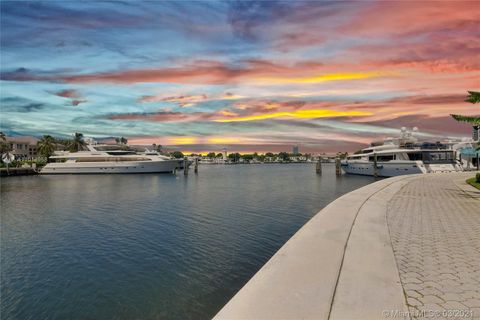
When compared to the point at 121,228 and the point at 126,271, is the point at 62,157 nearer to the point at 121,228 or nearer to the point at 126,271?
the point at 121,228

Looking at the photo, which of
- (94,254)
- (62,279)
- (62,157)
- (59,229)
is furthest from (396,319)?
(62,157)

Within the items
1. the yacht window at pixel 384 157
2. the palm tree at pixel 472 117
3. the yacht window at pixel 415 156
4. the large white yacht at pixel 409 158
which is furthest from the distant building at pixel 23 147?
the palm tree at pixel 472 117

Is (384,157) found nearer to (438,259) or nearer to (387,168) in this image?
(387,168)

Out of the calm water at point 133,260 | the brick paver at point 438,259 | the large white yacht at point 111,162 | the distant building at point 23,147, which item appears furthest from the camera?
the distant building at point 23,147

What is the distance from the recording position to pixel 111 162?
8269 centimetres

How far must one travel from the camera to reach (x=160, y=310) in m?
7.48

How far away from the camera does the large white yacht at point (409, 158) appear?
2050 inches

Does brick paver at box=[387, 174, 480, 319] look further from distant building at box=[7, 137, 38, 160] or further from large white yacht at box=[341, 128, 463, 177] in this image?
distant building at box=[7, 137, 38, 160]

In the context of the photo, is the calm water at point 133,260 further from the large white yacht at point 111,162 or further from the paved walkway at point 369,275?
the large white yacht at point 111,162

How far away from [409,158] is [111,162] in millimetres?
69226

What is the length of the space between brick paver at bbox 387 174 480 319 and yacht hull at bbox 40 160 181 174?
246 ft

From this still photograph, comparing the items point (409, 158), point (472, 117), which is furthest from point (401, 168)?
point (472, 117)

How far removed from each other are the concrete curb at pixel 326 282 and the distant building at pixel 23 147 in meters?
138

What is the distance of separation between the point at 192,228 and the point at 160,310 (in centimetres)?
866
